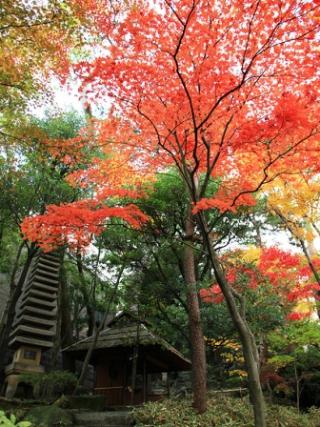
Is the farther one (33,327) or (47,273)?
(47,273)

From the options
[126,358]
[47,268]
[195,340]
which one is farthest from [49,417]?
[126,358]

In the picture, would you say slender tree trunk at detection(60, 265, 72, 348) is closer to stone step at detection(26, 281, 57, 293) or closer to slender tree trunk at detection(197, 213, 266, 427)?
stone step at detection(26, 281, 57, 293)

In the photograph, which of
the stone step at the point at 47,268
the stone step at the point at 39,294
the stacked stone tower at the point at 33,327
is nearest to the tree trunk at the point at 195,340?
Result: the stacked stone tower at the point at 33,327

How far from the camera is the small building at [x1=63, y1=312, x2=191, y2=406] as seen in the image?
12.5 metres

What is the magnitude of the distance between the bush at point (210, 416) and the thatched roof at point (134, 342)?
9.50 ft

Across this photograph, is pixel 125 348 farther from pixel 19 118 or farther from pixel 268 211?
pixel 19 118

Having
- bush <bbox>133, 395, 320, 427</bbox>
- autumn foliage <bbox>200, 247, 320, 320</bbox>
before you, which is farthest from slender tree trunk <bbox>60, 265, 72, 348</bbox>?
bush <bbox>133, 395, 320, 427</bbox>

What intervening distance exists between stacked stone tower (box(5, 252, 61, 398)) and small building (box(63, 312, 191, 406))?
8.10 ft

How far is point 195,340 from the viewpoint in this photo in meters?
9.27

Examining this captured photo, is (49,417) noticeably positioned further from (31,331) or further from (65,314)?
(65,314)

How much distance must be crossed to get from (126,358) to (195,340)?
6.01m

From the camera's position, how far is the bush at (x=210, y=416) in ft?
26.4

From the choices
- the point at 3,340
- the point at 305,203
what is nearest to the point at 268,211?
the point at 305,203

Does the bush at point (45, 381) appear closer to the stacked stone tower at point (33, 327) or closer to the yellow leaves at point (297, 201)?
the stacked stone tower at point (33, 327)
